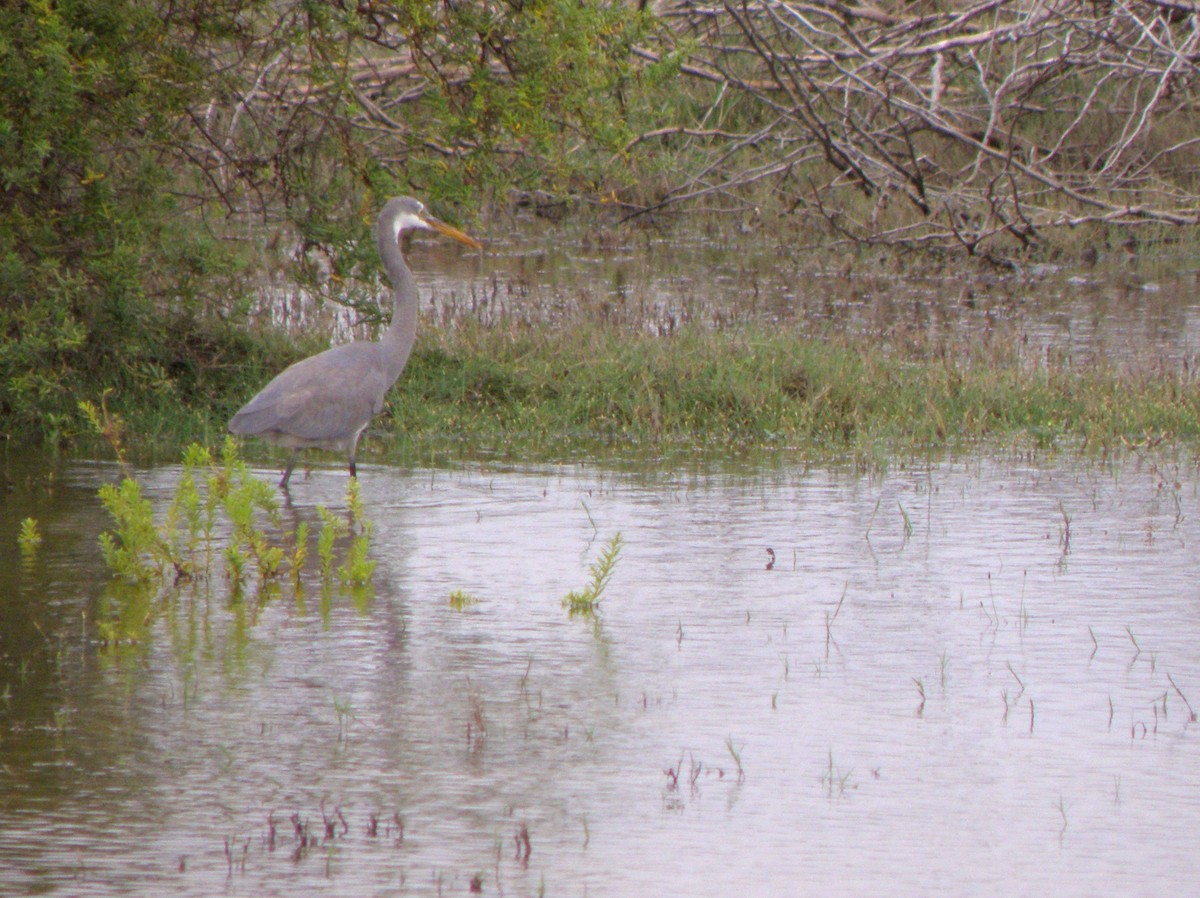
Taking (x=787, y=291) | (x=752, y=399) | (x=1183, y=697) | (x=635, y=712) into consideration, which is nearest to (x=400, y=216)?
(x=752, y=399)

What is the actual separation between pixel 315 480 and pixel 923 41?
402 inches

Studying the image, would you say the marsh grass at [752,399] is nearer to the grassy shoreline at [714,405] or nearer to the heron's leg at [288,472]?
the grassy shoreline at [714,405]

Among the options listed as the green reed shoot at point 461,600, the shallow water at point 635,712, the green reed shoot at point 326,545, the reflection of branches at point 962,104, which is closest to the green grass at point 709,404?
the shallow water at point 635,712

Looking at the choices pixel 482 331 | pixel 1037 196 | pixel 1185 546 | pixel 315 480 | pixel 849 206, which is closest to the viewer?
pixel 1185 546

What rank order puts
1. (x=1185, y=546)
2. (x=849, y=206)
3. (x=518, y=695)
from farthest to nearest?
(x=849, y=206) → (x=1185, y=546) → (x=518, y=695)

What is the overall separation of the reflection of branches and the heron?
7.53ft

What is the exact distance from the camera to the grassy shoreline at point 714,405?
10.4 metres

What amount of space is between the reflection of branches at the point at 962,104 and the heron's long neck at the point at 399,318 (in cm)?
204

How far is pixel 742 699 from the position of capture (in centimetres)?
578

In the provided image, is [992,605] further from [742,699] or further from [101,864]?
[101,864]

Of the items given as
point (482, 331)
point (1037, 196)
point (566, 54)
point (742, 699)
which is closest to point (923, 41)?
point (1037, 196)

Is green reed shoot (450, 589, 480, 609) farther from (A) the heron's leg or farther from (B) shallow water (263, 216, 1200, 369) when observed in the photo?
(B) shallow water (263, 216, 1200, 369)

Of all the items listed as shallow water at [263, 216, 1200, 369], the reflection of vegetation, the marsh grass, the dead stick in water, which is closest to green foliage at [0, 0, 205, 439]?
shallow water at [263, 216, 1200, 369]

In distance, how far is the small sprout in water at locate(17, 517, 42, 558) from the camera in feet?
24.7
